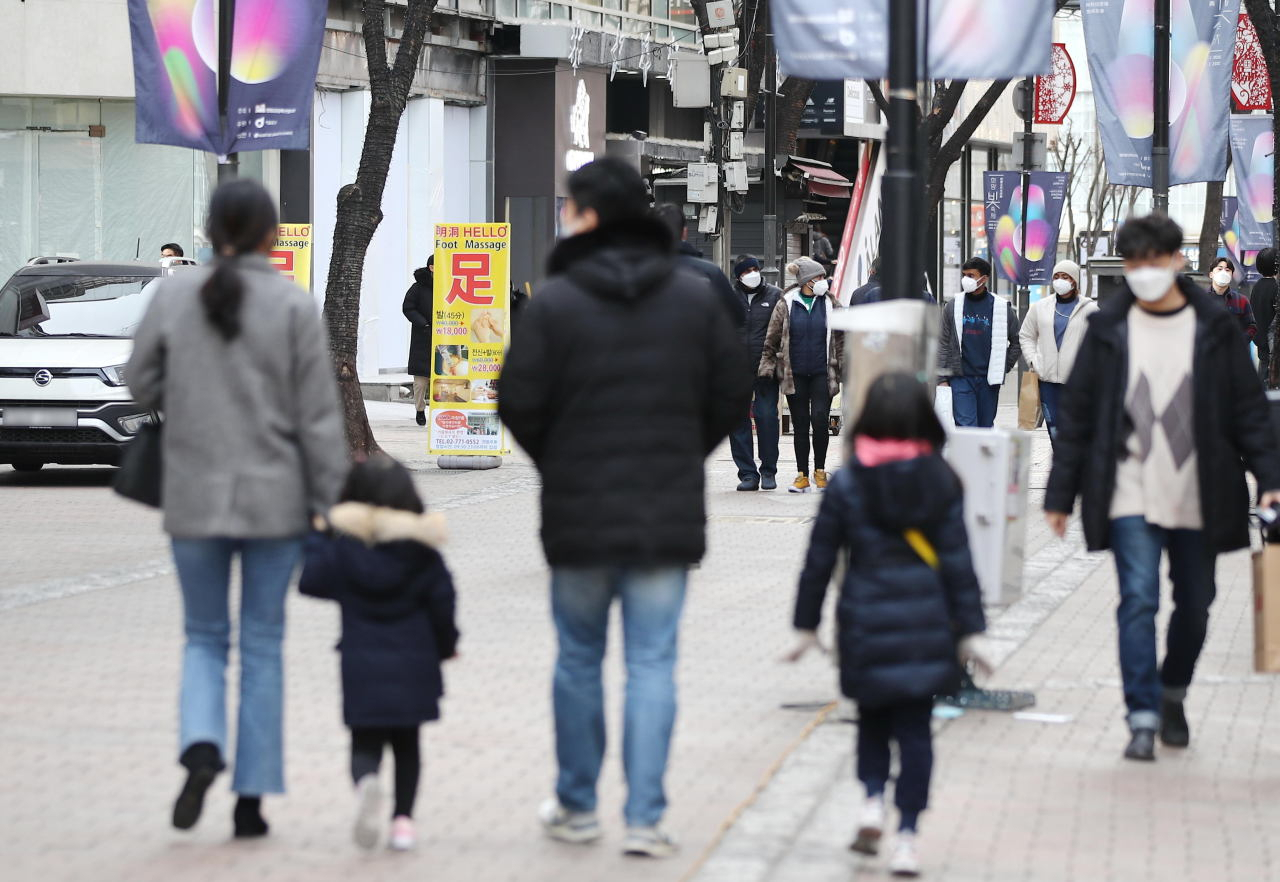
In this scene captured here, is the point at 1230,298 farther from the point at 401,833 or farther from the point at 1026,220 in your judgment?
the point at 401,833

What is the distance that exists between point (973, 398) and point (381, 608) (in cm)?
1275

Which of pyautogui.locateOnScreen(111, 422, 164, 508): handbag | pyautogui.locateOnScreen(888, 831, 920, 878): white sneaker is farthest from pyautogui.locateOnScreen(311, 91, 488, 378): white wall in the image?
pyautogui.locateOnScreen(888, 831, 920, 878): white sneaker

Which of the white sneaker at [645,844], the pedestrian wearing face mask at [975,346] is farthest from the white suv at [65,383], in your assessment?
the white sneaker at [645,844]

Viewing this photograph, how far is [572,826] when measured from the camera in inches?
236

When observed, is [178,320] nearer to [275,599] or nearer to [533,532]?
[275,599]

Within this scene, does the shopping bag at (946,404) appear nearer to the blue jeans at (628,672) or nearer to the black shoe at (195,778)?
the blue jeans at (628,672)

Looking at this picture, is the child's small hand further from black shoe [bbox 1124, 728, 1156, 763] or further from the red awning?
the red awning

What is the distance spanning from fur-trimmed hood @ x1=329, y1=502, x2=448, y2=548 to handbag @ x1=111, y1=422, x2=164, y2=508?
62cm

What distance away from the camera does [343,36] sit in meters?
31.8

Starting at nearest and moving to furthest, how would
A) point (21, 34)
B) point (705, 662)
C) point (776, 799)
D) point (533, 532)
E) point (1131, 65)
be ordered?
1. point (776, 799)
2. point (705, 662)
3. point (533, 532)
4. point (1131, 65)
5. point (21, 34)

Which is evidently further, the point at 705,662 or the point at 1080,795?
the point at 705,662

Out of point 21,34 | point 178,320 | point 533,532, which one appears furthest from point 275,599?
point 21,34

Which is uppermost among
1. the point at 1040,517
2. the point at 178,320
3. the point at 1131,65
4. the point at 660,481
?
the point at 1131,65

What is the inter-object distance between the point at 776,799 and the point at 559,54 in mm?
30029
